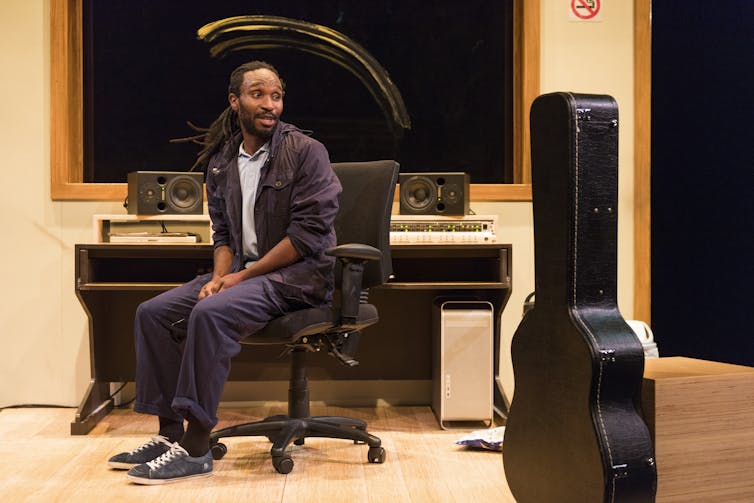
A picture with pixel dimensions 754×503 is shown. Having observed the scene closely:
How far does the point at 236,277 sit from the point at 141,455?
645 millimetres

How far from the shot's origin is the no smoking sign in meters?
3.71

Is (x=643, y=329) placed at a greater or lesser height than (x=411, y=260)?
lesser

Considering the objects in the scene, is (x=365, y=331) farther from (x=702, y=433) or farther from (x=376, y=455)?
(x=702, y=433)

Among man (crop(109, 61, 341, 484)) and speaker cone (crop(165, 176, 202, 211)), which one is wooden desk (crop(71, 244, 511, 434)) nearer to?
speaker cone (crop(165, 176, 202, 211))

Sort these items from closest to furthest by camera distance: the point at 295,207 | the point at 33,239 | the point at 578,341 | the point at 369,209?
the point at 578,341, the point at 295,207, the point at 369,209, the point at 33,239

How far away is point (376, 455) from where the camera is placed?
2.64m

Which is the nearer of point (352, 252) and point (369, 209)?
point (352, 252)

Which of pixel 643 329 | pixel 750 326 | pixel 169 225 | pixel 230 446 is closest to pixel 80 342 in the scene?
pixel 169 225

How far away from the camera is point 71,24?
3611 mm

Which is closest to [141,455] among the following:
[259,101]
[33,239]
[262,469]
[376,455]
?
[262,469]

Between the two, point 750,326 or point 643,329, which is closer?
point 643,329

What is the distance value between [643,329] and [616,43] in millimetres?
1398

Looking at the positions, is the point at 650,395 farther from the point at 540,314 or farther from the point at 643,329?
the point at 643,329

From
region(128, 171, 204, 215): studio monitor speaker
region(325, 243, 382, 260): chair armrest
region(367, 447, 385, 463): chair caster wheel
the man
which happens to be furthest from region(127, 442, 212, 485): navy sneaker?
region(128, 171, 204, 215): studio monitor speaker
